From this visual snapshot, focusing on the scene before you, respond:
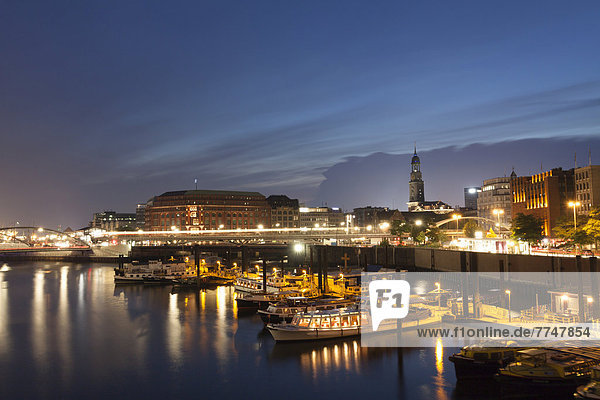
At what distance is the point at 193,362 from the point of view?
112 feet

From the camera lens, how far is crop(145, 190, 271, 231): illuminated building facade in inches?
6969

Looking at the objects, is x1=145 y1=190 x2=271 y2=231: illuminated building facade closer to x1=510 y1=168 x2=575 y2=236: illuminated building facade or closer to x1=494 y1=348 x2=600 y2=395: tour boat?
x1=510 y1=168 x2=575 y2=236: illuminated building facade

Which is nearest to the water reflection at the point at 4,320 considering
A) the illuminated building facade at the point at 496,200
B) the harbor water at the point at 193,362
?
the harbor water at the point at 193,362

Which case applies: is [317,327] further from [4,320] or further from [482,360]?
[4,320]

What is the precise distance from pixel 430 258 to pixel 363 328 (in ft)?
108

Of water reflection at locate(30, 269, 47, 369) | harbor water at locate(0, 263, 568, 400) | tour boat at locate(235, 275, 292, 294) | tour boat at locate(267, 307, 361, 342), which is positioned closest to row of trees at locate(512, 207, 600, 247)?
harbor water at locate(0, 263, 568, 400)

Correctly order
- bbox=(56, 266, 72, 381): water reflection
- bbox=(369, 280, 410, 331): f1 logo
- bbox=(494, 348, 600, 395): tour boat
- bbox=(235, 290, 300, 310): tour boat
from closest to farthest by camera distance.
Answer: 1. bbox=(494, 348, 600, 395): tour boat
2. bbox=(56, 266, 72, 381): water reflection
3. bbox=(369, 280, 410, 331): f1 logo
4. bbox=(235, 290, 300, 310): tour boat

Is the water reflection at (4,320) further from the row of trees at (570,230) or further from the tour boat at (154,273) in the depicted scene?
the row of trees at (570,230)

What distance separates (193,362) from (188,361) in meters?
0.47

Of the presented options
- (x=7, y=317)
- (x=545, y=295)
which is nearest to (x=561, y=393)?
(x=545, y=295)

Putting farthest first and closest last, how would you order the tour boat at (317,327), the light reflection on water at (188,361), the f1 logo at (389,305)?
the f1 logo at (389,305) → the tour boat at (317,327) → the light reflection on water at (188,361)

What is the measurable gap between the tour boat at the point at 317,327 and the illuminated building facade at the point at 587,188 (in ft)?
215

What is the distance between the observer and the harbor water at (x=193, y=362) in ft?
93.2

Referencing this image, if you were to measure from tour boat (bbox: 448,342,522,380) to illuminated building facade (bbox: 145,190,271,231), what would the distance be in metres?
148
